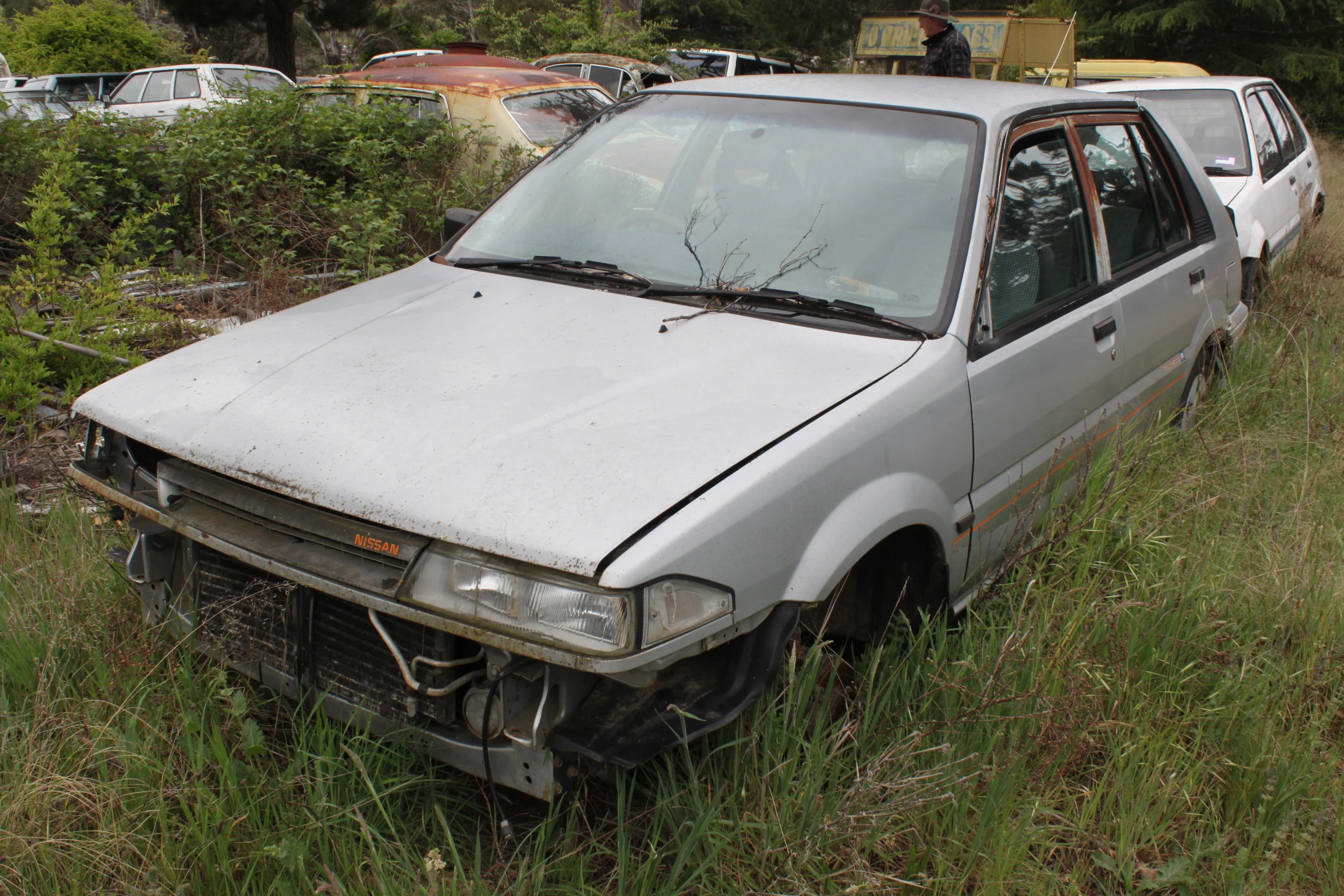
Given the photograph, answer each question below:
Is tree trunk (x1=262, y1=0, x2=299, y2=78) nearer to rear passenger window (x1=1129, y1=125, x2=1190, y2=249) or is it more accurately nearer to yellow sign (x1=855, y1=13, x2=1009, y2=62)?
yellow sign (x1=855, y1=13, x2=1009, y2=62)

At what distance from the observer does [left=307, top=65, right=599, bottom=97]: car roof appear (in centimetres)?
854

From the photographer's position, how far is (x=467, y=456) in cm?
212

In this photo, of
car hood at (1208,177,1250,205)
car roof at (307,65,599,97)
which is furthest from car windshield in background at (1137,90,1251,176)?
car roof at (307,65,599,97)

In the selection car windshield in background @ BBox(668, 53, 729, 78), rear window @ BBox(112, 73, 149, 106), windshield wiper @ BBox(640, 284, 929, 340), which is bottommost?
windshield wiper @ BBox(640, 284, 929, 340)

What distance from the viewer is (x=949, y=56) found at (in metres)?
7.84

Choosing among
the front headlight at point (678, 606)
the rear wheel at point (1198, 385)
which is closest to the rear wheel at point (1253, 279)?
the rear wheel at point (1198, 385)

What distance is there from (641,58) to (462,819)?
16043mm

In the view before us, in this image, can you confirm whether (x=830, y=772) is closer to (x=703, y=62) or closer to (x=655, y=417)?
(x=655, y=417)

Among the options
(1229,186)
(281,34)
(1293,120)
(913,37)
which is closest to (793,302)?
(1229,186)

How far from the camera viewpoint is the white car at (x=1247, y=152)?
21.0 ft

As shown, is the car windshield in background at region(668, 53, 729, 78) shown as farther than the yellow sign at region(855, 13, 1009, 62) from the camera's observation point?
Yes

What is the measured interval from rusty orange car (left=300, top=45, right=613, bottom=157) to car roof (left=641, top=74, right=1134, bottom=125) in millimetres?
4398

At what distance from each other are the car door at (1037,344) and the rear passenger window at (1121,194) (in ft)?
0.47

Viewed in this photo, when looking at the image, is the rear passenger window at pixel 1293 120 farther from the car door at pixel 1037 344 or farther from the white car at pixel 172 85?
the white car at pixel 172 85
